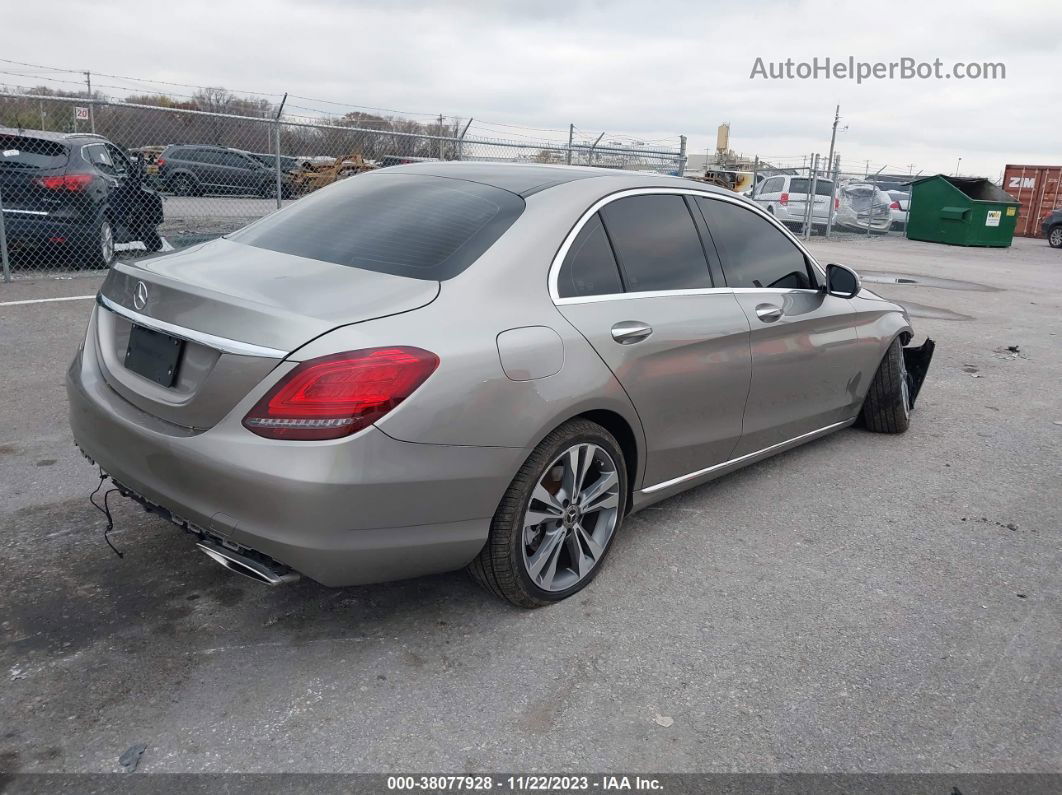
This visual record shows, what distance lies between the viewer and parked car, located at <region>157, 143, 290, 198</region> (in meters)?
12.9

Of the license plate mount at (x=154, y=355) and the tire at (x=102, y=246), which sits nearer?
the license plate mount at (x=154, y=355)

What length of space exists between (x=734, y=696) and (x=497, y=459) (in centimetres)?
105

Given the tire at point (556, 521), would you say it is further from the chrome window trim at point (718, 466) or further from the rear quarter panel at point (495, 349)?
the chrome window trim at point (718, 466)

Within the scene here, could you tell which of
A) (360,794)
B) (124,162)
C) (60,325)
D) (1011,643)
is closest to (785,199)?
(124,162)

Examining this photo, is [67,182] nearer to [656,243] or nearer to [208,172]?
[208,172]

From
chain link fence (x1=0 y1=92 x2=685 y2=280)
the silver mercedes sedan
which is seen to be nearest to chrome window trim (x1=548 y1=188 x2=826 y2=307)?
the silver mercedes sedan

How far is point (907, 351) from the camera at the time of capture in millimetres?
6031

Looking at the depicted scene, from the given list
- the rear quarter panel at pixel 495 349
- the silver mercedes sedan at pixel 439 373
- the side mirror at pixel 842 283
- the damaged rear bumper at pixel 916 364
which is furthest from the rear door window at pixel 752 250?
the damaged rear bumper at pixel 916 364

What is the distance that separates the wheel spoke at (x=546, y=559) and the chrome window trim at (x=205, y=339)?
3.81ft

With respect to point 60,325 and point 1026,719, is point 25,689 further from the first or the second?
point 60,325

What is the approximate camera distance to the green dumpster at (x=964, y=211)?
22.4 m

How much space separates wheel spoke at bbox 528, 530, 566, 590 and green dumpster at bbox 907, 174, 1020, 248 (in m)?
22.7

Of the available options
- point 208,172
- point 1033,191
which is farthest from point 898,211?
point 208,172

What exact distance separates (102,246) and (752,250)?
8464 millimetres
